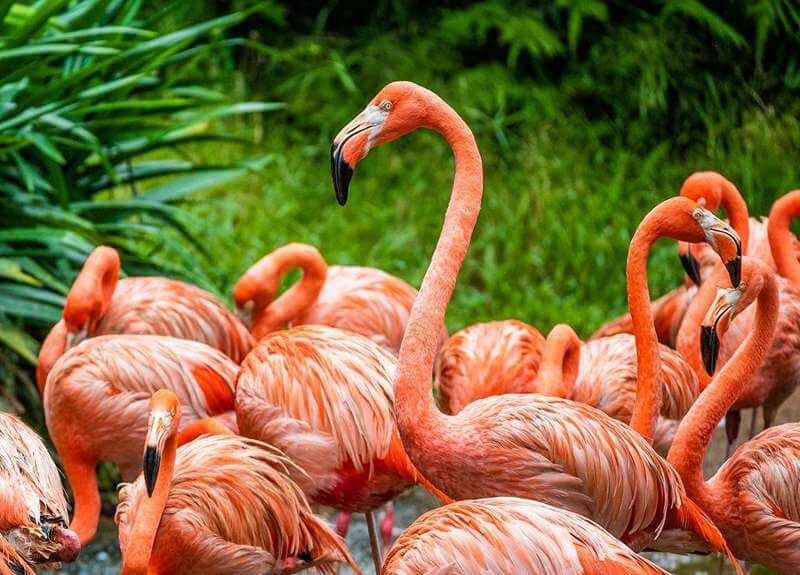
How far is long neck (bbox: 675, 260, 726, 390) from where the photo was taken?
204 inches

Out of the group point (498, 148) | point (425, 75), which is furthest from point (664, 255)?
point (425, 75)

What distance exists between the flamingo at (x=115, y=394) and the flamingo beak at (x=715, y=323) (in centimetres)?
182

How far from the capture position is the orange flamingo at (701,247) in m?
5.39

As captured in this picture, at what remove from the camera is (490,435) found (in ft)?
12.8

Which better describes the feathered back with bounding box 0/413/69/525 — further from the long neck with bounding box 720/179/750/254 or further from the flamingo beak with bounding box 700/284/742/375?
the long neck with bounding box 720/179/750/254

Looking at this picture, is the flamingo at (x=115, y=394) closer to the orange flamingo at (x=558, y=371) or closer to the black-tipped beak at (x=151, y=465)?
the orange flamingo at (x=558, y=371)

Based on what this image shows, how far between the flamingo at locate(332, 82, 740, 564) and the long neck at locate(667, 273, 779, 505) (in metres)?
0.17

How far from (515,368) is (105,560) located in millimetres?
1932

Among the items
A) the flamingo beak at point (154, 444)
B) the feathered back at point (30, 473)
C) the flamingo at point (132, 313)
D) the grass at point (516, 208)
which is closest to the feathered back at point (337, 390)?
the flamingo beak at point (154, 444)

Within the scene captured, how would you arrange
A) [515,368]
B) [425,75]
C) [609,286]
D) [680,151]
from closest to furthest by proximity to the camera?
1. [515,368]
2. [609,286]
3. [680,151]
4. [425,75]

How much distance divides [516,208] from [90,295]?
3649 millimetres

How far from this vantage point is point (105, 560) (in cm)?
558

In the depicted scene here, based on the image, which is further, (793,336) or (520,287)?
(520,287)

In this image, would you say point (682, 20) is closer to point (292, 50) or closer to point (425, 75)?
point (425, 75)
